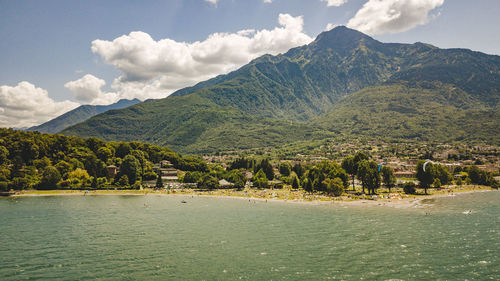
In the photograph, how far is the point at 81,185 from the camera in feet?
288

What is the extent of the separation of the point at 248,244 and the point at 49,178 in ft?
256

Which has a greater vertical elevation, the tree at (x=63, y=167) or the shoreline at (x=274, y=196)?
the tree at (x=63, y=167)

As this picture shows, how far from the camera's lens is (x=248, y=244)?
3506 centimetres

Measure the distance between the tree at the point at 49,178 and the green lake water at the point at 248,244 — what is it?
1062 inches

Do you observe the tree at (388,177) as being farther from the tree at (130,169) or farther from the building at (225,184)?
the tree at (130,169)

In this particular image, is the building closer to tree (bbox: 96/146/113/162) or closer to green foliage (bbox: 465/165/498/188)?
tree (bbox: 96/146/113/162)

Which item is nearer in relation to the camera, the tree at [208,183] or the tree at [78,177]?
the tree at [78,177]

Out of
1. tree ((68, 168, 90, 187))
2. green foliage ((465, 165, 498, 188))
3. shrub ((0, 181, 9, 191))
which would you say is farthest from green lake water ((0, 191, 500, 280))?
green foliage ((465, 165, 498, 188))

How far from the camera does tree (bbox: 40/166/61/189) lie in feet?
274

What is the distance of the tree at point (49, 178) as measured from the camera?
274ft

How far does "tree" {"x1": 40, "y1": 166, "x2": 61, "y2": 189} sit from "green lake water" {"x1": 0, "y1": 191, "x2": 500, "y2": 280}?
26962 mm

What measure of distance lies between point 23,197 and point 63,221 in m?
40.2

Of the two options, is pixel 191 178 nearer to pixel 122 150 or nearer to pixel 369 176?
pixel 122 150

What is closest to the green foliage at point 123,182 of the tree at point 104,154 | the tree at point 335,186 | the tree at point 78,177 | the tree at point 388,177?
the tree at point 78,177
